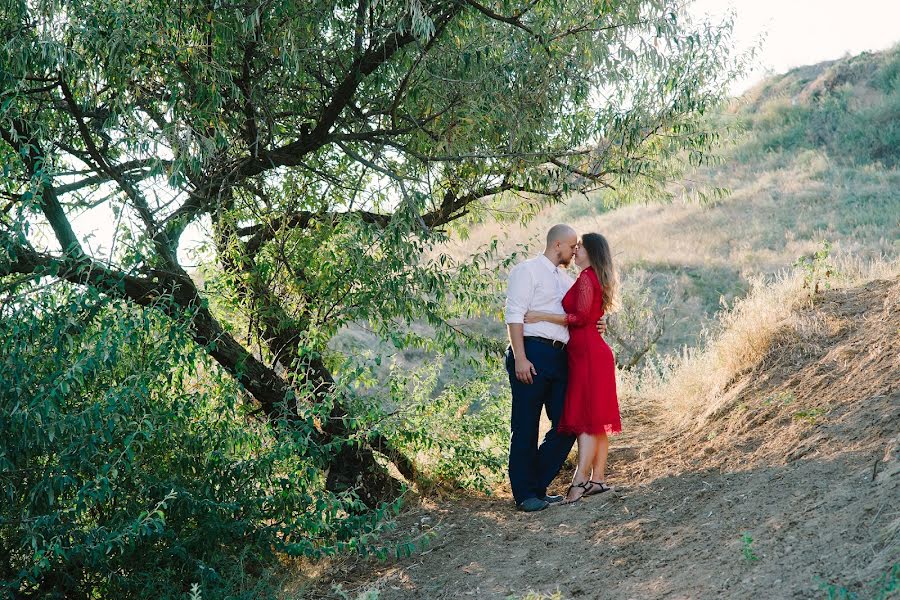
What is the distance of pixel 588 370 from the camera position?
20.1 feet

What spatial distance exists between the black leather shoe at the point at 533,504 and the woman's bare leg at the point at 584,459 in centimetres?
18

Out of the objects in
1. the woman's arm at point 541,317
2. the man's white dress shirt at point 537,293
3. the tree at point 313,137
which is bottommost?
the woman's arm at point 541,317

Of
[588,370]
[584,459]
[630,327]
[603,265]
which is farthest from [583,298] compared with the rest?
[630,327]

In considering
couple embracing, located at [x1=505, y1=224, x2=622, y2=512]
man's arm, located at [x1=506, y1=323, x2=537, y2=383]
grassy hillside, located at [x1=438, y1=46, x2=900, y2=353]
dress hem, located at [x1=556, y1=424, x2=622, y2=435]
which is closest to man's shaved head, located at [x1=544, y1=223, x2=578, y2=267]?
couple embracing, located at [x1=505, y1=224, x2=622, y2=512]

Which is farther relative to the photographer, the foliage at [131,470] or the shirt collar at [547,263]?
the shirt collar at [547,263]

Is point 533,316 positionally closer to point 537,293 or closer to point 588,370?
point 537,293

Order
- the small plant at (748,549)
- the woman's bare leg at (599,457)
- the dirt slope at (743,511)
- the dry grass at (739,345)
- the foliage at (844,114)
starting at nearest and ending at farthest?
the dirt slope at (743,511), the small plant at (748,549), the woman's bare leg at (599,457), the dry grass at (739,345), the foliage at (844,114)

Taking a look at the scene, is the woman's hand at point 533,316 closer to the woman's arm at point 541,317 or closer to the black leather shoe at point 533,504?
the woman's arm at point 541,317

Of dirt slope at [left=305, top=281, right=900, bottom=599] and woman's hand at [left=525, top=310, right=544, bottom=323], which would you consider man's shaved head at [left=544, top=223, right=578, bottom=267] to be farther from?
dirt slope at [left=305, top=281, right=900, bottom=599]

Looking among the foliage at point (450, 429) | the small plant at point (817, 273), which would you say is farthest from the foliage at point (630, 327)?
the foliage at point (450, 429)

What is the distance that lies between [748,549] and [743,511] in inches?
26.2

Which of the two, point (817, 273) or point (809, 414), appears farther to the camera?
point (817, 273)

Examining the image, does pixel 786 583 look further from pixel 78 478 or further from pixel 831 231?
pixel 831 231

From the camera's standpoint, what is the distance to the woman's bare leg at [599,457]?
6250mm
